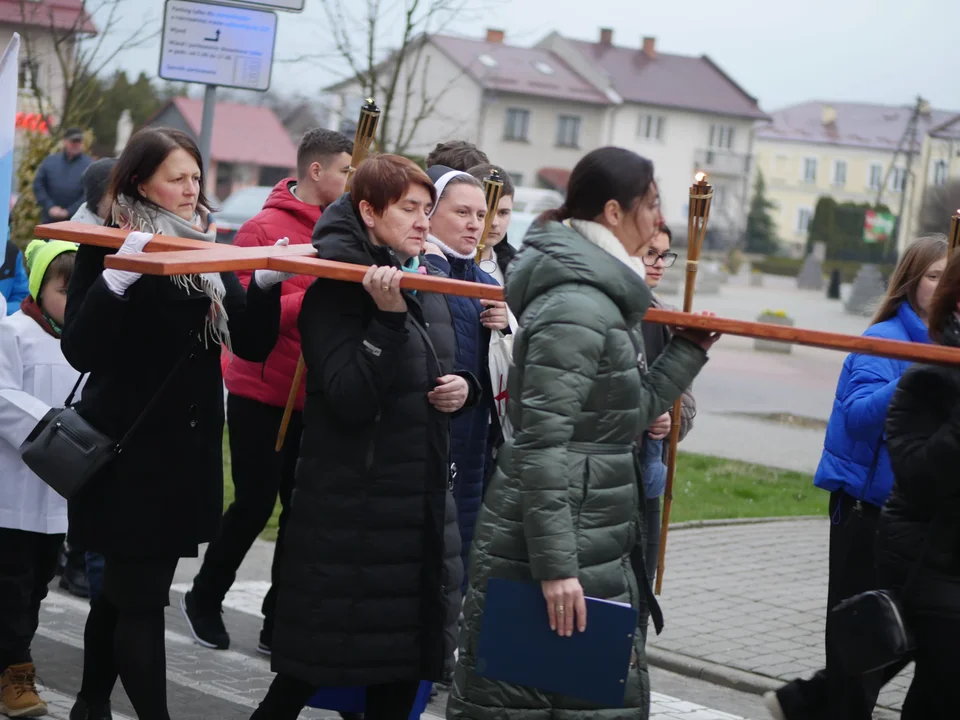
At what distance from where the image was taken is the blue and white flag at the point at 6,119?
15.3 feet

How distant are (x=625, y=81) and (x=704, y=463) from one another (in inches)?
2987

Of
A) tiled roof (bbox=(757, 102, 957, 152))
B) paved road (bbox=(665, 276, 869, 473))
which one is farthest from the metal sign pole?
tiled roof (bbox=(757, 102, 957, 152))

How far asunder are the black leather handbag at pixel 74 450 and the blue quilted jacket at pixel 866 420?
2.21 m

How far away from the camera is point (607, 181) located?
363 cm

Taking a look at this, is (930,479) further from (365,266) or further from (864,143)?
(864,143)

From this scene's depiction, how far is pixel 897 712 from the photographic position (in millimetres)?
5965

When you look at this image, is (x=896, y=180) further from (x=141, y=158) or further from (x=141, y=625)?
(x=141, y=625)

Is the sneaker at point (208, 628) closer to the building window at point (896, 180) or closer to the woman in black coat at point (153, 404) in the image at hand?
the woman in black coat at point (153, 404)

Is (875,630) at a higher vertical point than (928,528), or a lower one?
lower

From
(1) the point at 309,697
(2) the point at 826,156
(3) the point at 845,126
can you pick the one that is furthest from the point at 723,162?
(1) the point at 309,697

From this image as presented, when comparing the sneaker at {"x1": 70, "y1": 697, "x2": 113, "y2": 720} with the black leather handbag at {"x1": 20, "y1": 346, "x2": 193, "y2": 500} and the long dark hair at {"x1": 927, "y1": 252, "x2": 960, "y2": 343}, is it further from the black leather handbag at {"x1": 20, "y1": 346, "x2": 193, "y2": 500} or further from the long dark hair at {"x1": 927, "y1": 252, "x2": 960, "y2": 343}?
the long dark hair at {"x1": 927, "y1": 252, "x2": 960, "y2": 343}

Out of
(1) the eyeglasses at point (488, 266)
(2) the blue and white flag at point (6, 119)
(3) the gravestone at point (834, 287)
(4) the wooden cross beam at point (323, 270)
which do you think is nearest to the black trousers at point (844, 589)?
(4) the wooden cross beam at point (323, 270)

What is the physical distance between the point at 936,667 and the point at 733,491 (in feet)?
25.3

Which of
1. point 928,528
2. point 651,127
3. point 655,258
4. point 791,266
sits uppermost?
point 651,127
